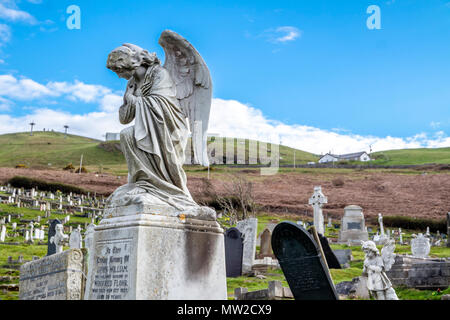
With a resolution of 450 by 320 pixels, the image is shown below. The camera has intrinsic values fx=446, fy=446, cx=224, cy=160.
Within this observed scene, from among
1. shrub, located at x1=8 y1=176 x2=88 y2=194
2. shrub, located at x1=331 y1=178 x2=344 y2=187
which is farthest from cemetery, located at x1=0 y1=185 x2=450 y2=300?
shrub, located at x1=331 y1=178 x2=344 y2=187

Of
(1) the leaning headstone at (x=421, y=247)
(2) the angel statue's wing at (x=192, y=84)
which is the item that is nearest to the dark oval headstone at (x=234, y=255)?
(1) the leaning headstone at (x=421, y=247)

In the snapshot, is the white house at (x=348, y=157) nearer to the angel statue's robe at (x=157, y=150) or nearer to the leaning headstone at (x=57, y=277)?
the leaning headstone at (x=57, y=277)

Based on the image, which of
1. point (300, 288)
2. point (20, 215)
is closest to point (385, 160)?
point (20, 215)

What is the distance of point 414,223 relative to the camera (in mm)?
40344

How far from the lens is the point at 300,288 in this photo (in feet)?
31.2

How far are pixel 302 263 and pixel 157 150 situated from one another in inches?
194

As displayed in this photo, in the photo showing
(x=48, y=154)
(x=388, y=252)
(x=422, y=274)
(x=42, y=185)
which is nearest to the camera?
(x=388, y=252)

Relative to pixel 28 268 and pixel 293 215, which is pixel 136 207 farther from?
pixel 293 215

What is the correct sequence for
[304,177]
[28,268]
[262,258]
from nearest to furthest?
1. [28,268]
2. [262,258]
3. [304,177]

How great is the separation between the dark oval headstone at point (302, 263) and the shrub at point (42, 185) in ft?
148

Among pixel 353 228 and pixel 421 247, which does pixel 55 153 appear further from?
pixel 421 247

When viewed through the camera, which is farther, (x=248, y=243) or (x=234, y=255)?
(x=248, y=243)

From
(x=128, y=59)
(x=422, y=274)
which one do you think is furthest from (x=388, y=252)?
(x=128, y=59)
